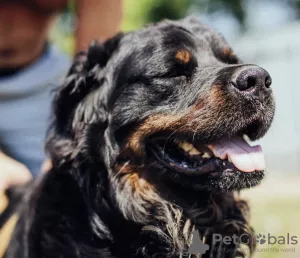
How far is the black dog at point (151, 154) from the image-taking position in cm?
296

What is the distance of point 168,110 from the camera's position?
3.11 meters

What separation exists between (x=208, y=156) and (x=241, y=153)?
0.21m

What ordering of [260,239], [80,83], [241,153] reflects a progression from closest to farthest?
[241,153] → [80,83] → [260,239]

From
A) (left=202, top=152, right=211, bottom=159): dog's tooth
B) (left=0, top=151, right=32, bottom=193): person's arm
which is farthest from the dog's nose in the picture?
(left=0, top=151, right=32, bottom=193): person's arm

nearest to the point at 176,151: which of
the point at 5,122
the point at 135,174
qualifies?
the point at 135,174

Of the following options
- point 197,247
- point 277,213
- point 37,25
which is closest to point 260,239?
point 197,247

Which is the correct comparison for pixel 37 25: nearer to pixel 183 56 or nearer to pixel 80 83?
pixel 80 83

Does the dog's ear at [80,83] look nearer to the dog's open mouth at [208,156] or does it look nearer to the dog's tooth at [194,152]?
the dog's open mouth at [208,156]

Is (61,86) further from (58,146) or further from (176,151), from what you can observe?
(176,151)

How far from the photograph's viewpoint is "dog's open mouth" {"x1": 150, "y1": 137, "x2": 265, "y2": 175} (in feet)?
9.60

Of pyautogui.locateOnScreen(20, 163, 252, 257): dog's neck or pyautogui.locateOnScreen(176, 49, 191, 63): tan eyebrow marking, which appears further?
pyautogui.locateOnScreen(176, 49, 191, 63): tan eyebrow marking

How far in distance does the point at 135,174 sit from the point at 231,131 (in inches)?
24.3

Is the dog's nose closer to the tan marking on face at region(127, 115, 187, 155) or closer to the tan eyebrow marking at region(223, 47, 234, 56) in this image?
the tan marking on face at region(127, 115, 187, 155)

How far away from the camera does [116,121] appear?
322 centimetres
